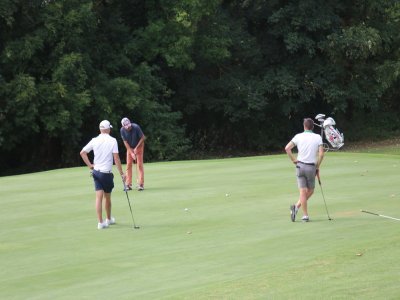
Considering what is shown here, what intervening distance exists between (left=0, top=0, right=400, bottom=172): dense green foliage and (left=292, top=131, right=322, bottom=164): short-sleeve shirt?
25634mm

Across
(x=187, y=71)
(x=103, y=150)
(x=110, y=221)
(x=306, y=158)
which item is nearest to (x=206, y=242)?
(x=306, y=158)

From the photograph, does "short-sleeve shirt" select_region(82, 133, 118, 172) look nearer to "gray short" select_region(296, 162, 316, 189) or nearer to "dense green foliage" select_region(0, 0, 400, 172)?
"gray short" select_region(296, 162, 316, 189)

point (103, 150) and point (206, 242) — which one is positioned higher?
point (103, 150)

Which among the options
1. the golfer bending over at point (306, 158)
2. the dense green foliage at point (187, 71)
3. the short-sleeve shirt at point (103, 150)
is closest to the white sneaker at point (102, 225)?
the short-sleeve shirt at point (103, 150)

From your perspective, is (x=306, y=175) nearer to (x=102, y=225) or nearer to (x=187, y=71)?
(x=102, y=225)

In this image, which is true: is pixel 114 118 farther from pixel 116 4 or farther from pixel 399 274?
pixel 399 274

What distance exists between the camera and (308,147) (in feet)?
51.9

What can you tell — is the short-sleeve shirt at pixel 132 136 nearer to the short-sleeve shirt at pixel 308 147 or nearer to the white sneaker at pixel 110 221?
the white sneaker at pixel 110 221

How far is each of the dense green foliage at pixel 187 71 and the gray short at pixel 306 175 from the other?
25645 millimetres

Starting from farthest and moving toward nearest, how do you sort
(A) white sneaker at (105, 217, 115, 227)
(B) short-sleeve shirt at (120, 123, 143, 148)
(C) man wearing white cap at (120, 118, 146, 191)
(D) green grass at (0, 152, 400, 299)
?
(B) short-sleeve shirt at (120, 123, 143, 148) → (C) man wearing white cap at (120, 118, 146, 191) → (A) white sneaker at (105, 217, 115, 227) → (D) green grass at (0, 152, 400, 299)

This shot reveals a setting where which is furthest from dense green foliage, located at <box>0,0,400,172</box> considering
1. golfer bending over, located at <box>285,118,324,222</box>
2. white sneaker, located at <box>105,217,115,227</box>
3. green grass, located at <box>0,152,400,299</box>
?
golfer bending over, located at <box>285,118,324,222</box>

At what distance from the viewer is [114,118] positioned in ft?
142

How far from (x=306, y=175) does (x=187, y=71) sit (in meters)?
34.5

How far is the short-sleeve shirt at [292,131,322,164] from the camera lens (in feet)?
51.8
